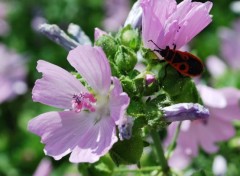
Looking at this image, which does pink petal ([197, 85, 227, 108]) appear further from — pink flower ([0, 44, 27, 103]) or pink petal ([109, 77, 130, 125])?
pink flower ([0, 44, 27, 103])

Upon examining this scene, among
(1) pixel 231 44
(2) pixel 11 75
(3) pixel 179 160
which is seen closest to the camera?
(3) pixel 179 160

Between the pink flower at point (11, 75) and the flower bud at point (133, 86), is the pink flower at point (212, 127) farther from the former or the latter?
the pink flower at point (11, 75)

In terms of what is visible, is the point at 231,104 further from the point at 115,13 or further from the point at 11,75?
→ the point at 115,13

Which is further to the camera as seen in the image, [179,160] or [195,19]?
[179,160]

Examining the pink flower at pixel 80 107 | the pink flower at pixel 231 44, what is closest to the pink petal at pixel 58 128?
the pink flower at pixel 80 107

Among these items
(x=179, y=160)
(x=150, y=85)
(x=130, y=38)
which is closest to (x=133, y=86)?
(x=150, y=85)

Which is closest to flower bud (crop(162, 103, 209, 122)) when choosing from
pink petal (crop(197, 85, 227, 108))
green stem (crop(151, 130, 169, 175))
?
green stem (crop(151, 130, 169, 175))

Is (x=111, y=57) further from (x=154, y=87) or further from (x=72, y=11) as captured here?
(x=72, y=11)
